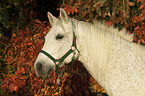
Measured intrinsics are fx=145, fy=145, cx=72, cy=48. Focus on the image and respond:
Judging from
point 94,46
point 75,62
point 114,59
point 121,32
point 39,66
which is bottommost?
point 75,62

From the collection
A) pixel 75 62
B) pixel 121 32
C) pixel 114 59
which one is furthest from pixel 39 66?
pixel 75 62

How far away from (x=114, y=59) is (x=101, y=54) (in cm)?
17

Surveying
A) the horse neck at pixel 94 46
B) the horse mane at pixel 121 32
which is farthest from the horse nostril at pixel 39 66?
the horse mane at pixel 121 32

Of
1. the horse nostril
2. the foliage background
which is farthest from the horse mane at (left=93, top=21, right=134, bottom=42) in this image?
the foliage background

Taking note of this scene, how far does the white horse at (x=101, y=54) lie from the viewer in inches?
68.7

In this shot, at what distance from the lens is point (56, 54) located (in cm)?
202

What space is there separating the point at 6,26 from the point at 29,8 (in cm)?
94

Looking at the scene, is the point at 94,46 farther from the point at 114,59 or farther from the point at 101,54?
the point at 114,59

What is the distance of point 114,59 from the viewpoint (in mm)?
1794

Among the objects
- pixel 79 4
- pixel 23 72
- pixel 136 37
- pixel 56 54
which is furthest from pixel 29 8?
pixel 136 37

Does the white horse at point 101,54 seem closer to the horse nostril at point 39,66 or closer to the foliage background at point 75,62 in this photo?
the horse nostril at point 39,66

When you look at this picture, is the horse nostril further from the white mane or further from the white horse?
the white mane

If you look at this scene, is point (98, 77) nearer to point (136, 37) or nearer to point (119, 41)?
point (119, 41)

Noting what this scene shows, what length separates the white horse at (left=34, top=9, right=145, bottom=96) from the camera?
1745mm
